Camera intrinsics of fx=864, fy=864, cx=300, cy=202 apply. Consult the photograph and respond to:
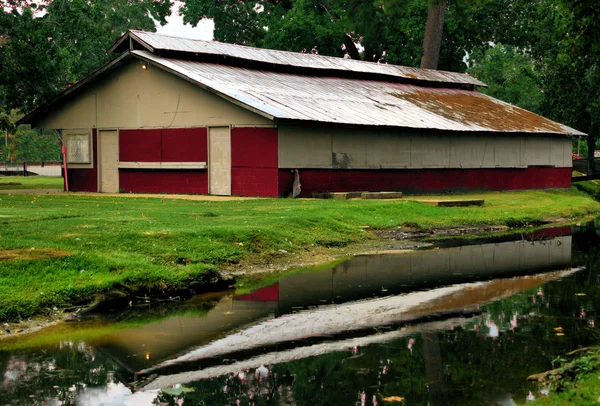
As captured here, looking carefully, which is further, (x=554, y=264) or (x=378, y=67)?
(x=378, y=67)

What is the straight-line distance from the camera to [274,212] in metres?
21.3

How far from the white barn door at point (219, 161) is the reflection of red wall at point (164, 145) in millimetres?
Answer: 329

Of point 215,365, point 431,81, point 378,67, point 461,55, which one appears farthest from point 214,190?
point 461,55

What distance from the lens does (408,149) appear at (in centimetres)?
3394

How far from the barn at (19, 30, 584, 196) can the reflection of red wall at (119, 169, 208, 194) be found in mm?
48

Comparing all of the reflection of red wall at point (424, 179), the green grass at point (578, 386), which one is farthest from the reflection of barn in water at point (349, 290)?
the reflection of red wall at point (424, 179)

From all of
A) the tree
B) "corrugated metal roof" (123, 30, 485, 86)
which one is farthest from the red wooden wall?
the tree

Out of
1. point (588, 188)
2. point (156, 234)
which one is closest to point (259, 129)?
point (156, 234)

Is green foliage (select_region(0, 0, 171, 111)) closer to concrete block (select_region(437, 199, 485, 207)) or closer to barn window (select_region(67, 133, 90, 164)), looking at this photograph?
barn window (select_region(67, 133, 90, 164))

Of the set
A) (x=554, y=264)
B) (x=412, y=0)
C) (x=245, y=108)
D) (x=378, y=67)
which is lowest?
(x=554, y=264)

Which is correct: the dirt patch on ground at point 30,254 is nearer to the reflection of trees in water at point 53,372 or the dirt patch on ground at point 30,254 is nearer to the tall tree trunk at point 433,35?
the reflection of trees in water at point 53,372

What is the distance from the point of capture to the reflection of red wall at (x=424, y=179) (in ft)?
98.2

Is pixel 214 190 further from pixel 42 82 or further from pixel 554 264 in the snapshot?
pixel 554 264

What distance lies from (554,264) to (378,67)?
2800cm
